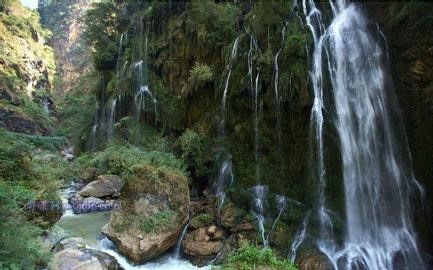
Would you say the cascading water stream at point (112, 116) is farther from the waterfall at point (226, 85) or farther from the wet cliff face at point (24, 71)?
the waterfall at point (226, 85)

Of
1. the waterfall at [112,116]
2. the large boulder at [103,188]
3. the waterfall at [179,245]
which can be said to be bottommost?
the waterfall at [179,245]

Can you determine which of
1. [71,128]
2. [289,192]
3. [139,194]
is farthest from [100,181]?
[71,128]

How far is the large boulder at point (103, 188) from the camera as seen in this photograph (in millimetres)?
13078

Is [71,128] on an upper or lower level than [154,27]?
lower

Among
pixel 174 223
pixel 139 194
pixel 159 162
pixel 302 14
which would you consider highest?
pixel 302 14

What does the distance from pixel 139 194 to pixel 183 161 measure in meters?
3.61

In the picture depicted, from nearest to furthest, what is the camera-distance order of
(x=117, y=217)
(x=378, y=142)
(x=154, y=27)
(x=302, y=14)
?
(x=117, y=217) → (x=378, y=142) → (x=302, y=14) → (x=154, y=27)

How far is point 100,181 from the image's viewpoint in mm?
13688

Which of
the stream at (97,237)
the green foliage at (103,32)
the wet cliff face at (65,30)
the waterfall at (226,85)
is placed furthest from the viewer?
the wet cliff face at (65,30)

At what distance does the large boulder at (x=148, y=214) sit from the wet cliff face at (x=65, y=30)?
42.2m

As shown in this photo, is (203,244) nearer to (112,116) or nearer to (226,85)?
(226,85)

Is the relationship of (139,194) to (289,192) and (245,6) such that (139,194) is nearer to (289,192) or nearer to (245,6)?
(289,192)

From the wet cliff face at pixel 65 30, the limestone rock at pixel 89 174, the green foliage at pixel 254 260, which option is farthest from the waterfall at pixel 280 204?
the wet cliff face at pixel 65 30

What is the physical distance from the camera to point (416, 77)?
34.1ft
